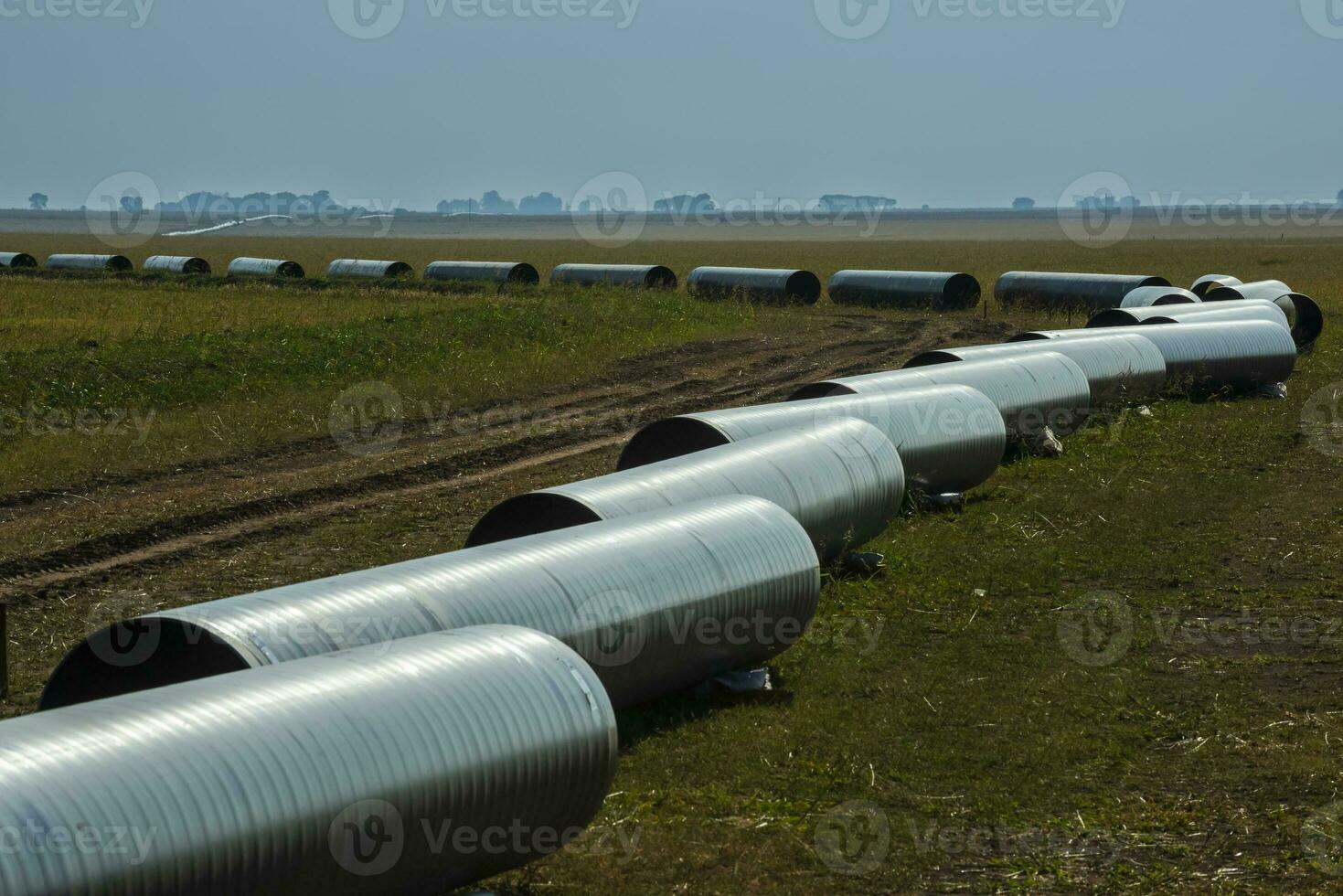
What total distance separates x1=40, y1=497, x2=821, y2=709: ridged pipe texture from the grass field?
1.82 feet

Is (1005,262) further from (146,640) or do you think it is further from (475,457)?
(146,640)

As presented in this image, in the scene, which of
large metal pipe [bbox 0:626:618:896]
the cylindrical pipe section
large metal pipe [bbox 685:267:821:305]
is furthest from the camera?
large metal pipe [bbox 685:267:821:305]

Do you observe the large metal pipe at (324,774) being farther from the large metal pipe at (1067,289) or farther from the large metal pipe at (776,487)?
the large metal pipe at (1067,289)

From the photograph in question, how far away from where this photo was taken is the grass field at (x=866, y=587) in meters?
7.30

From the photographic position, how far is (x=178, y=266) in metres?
49.8

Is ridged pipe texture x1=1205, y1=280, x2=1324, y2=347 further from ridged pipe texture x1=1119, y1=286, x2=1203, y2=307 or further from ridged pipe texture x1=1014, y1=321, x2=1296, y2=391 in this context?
ridged pipe texture x1=1014, y1=321, x2=1296, y2=391

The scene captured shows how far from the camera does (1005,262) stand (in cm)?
7300

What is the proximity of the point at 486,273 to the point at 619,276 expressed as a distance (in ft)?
16.2

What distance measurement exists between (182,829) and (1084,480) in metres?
13.0

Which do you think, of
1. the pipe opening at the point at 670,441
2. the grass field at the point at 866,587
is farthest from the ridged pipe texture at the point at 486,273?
the pipe opening at the point at 670,441

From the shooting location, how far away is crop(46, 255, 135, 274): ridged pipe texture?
170 feet

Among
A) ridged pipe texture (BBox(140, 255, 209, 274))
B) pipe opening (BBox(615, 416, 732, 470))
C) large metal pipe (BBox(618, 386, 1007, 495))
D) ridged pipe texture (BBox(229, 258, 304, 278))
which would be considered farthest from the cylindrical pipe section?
ridged pipe texture (BBox(140, 255, 209, 274))

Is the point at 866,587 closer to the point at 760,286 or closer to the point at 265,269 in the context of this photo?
the point at 760,286

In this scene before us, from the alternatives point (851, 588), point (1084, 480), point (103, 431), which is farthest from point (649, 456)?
point (103, 431)
